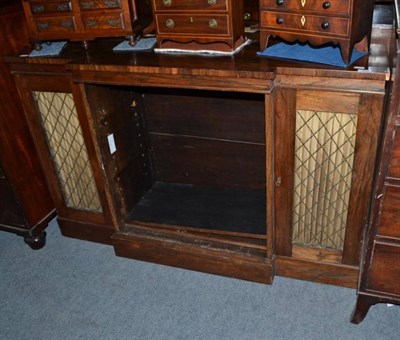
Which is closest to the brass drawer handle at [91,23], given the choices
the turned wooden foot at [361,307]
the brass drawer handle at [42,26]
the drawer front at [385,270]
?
the brass drawer handle at [42,26]

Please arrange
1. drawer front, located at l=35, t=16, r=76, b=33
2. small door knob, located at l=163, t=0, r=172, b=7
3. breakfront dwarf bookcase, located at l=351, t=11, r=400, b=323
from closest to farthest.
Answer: breakfront dwarf bookcase, located at l=351, t=11, r=400, b=323
small door knob, located at l=163, t=0, r=172, b=7
drawer front, located at l=35, t=16, r=76, b=33

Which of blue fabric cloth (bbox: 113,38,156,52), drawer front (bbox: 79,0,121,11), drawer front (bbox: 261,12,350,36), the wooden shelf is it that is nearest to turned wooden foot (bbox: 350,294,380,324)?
the wooden shelf

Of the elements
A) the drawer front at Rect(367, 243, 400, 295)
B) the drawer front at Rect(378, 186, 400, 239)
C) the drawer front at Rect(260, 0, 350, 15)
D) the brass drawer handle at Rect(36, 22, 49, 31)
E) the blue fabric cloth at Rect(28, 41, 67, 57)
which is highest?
the drawer front at Rect(260, 0, 350, 15)

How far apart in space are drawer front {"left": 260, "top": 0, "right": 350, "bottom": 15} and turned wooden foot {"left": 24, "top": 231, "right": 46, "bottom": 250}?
73.3 inches

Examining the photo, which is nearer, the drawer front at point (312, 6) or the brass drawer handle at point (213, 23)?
the drawer front at point (312, 6)

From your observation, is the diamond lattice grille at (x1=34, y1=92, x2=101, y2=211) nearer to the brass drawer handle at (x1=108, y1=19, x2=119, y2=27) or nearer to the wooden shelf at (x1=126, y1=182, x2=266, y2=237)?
the wooden shelf at (x1=126, y1=182, x2=266, y2=237)

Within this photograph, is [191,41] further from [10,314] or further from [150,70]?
[10,314]

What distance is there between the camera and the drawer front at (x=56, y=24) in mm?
2145

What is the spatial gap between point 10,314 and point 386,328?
1851mm

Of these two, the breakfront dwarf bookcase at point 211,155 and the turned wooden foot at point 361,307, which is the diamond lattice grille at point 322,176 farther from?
the turned wooden foot at point 361,307

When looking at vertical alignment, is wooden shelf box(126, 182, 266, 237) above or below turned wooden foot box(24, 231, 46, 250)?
above

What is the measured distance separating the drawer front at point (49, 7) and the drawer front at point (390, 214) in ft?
5.36

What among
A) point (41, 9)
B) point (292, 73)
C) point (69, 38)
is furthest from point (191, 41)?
point (41, 9)

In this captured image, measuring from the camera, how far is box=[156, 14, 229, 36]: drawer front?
74.7 inches
